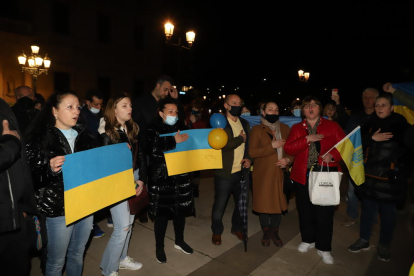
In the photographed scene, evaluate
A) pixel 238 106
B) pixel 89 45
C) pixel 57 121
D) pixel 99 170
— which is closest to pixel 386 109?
pixel 238 106

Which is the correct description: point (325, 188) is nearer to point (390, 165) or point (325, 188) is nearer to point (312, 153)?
point (312, 153)

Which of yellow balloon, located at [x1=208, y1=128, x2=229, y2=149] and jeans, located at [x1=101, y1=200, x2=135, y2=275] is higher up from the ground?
yellow balloon, located at [x1=208, y1=128, x2=229, y2=149]

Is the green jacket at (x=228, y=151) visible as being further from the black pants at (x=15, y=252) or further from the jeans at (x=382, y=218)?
the black pants at (x=15, y=252)

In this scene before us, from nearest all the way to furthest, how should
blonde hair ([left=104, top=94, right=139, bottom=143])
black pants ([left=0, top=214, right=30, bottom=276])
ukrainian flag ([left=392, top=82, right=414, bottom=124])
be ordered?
black pants ([left=0, top=214, right=30, bottom=276]) < blonde hair ([left=104, top=94, right=139, bottom=143]) < ukrainian flag ([left=392, top=82, right=414, bottom=124])

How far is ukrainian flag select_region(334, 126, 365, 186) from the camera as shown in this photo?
3104 millimetres

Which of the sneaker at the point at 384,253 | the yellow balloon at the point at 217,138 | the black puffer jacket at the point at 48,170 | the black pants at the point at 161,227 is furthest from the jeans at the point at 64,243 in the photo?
the sneaker at the point at 384,253

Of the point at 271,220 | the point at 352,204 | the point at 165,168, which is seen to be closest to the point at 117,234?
the point at 165,168

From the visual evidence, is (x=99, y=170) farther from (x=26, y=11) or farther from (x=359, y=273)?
(x=26, y=11)

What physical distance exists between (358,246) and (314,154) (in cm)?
153

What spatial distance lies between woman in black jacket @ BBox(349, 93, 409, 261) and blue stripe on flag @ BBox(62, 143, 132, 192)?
9.95 ft

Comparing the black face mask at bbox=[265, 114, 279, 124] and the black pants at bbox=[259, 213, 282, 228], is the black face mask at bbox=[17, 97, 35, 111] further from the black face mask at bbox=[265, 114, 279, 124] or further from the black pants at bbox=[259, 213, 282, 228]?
the black pants at bbox=[259, 213, 282, 228]

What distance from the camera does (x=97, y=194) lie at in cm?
234

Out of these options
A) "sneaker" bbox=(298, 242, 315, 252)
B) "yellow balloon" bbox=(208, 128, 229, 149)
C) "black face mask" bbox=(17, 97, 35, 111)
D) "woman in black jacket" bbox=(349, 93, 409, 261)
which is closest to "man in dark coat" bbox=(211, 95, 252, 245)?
"yellow balloon" bbox=(208, 128, 229, 149)

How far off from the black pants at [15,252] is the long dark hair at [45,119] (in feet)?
2.18
